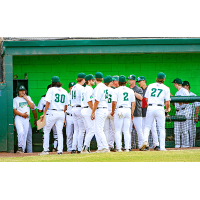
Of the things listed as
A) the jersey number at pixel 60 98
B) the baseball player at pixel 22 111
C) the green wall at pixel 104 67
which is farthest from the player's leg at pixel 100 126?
the green wall at pixel 104 67

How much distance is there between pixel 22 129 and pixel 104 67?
3.26 meters

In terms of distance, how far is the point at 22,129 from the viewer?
1045 centimetres

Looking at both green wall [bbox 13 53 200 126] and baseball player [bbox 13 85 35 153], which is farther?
green wall [bbox 13 53 200 126]

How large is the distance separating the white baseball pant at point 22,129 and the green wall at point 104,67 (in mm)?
1155

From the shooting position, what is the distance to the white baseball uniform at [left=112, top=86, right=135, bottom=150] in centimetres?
912

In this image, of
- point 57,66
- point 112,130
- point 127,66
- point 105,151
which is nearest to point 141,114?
point 112,130

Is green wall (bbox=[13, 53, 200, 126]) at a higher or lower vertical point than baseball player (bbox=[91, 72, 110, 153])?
higher

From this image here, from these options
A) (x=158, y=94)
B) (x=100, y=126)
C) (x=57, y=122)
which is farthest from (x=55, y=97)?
(x=158, y=94)

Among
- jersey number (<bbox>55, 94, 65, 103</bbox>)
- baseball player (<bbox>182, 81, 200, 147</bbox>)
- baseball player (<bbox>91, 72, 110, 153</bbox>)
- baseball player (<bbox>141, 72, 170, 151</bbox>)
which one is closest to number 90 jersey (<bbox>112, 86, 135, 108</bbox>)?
baseball player (<bbox>91, 72, 110, 153</bbox>)

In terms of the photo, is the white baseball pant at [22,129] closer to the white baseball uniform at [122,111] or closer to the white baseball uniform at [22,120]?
the white baseball uniform at [22,120]

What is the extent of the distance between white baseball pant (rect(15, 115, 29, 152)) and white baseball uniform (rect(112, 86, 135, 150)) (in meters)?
2.88

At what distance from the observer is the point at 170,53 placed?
11766 mm

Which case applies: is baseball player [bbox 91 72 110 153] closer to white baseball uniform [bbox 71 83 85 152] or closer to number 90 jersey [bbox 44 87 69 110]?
white baseball uniform [bbox 71 83 85 152]

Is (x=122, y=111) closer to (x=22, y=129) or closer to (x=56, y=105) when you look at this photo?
(x=56, y=105)
